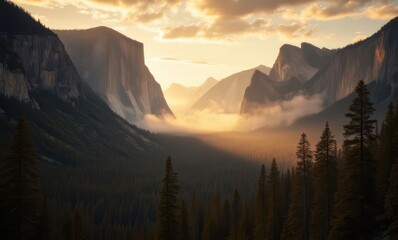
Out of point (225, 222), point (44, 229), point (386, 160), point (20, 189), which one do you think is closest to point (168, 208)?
point (20, 189)

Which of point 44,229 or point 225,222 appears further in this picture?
point 225,222

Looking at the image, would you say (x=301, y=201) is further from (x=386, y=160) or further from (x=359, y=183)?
(x=359, y=183)

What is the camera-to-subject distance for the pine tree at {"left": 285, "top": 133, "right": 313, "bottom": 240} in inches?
1722

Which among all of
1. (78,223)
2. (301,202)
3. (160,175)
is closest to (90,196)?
(160,175)

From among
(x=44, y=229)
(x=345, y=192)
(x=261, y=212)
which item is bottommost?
(x=44, y=229)

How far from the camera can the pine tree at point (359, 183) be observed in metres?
30.3

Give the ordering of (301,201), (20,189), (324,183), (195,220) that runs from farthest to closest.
A: (195,220) < (301,201) < (324,183) < (20,189)

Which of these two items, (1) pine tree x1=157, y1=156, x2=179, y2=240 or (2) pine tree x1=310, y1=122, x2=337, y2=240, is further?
(1) pine tree x1=157, y1=156, x2=179, y2=240

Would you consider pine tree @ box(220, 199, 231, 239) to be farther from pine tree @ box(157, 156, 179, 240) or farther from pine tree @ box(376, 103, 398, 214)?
pine tree @ box(376, 103, 398, 214)

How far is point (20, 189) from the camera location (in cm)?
3189

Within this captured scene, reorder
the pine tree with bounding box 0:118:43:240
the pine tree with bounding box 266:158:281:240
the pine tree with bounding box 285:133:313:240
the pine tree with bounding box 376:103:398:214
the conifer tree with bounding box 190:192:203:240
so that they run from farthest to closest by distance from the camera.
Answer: the conifer tree with bounding box 190:192:203:240 < the pine tree with bounding box 266:158:281:240 < the pine tree with bounding box 285:133:313:240 < the pine tree with bounding box 376:103:398:214 < the pine tree with bounding box 0:118:43:240

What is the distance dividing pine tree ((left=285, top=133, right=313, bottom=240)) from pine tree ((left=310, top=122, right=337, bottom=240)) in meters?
1.20

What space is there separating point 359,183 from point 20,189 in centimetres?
2758

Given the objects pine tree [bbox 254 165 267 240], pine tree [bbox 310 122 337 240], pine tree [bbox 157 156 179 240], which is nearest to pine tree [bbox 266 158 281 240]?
pine tree [bbox 254 165 267 240]
